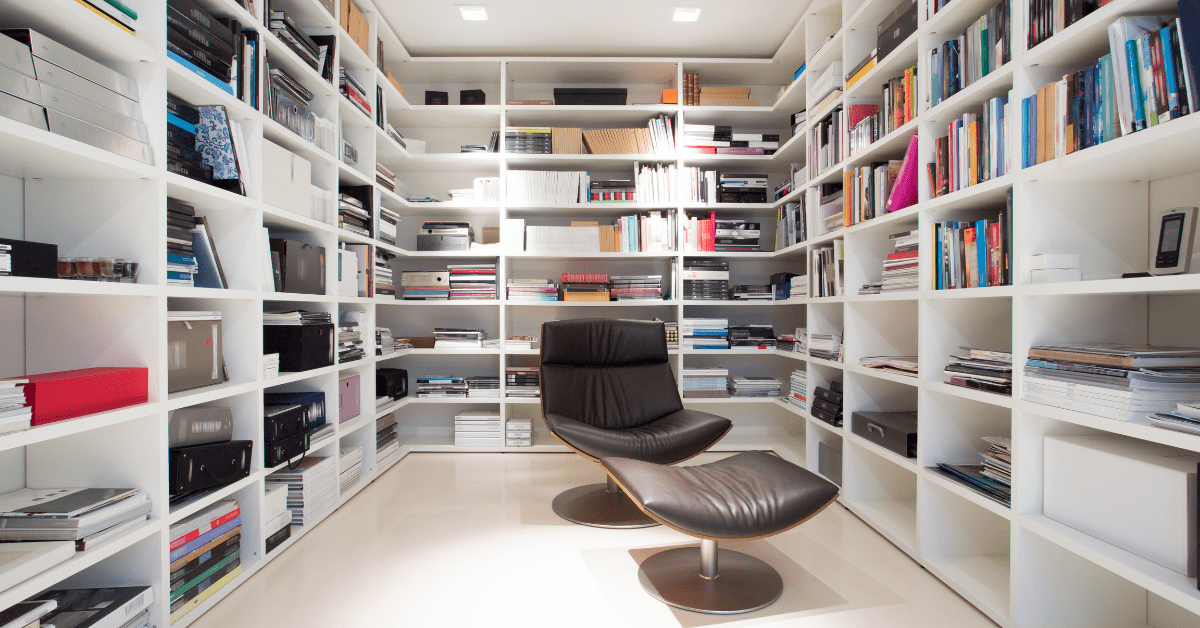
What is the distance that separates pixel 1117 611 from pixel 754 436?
2.47 metres

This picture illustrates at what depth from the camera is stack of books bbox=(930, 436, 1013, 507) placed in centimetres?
175

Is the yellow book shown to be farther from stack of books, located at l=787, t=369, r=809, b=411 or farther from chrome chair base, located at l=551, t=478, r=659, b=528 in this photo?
stack of books, located at l=787, t=369, r=809, b=411

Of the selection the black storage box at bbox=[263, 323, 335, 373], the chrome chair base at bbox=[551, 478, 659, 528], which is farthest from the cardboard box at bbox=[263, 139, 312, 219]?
the chrome chair base at bbox=[551, 478, 659, 528]

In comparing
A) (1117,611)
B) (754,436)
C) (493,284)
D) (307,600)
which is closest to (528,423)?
(493,284)

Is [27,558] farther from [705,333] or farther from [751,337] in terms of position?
[751,337]

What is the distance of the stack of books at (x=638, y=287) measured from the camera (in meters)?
3.81

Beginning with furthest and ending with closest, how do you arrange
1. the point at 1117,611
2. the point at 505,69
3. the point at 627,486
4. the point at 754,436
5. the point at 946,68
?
the point at 754,436 < the point at 505,69 < the point at 946,68 < the point at 627,486 < the point at 1117,611

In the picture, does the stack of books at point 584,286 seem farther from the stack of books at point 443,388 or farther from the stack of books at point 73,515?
the stack of books at point 73,515

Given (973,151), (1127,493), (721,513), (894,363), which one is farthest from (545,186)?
(1127,493)

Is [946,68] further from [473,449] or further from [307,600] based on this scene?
[473,449]

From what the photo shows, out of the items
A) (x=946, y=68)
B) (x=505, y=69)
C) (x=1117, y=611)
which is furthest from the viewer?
(x=505, y=69)

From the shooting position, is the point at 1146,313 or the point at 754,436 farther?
the point at 754,436

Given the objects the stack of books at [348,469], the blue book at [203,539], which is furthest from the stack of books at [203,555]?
the stack of books at [348,469]

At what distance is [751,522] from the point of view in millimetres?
1681
